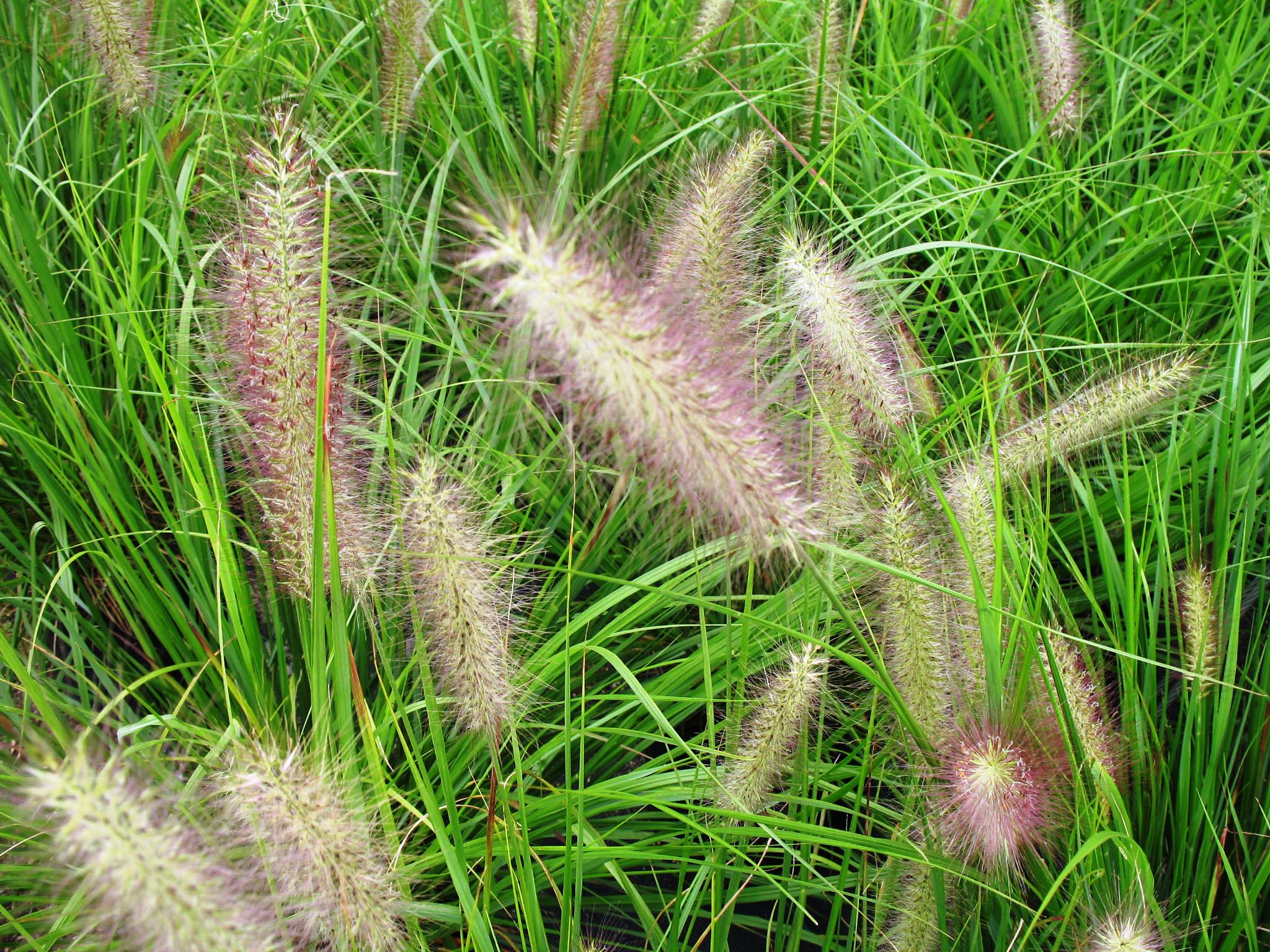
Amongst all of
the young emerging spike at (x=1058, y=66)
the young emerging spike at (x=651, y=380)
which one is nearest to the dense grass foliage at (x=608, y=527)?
the young emerging spike at (x=651, y=380)

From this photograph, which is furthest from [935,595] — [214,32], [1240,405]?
[214,32]

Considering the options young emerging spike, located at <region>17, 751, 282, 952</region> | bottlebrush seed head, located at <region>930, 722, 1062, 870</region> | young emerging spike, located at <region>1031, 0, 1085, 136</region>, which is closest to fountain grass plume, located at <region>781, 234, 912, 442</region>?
bottlebrush seed head, located at <region>930, 722, 1062, 870</region>

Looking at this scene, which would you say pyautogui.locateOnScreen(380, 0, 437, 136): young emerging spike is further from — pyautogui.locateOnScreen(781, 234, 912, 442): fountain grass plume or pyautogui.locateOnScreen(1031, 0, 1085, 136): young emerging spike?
pyautogui.locateOnScreen(1031, 0, 1085, 136): young emerging spike

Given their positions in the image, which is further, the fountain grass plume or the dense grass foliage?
the fountain grass plume

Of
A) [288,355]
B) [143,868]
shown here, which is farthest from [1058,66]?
[143,868]

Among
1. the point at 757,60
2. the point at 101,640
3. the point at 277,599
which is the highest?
the point at 757,60

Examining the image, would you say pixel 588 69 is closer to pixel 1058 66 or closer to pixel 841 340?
pixel 841 340

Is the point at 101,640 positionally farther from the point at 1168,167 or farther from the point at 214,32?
the point at 1168,167

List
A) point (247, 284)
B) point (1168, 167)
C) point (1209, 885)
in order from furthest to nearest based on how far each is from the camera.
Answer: point (1168, 167) < point (1209, 885) < point (247, 284)
